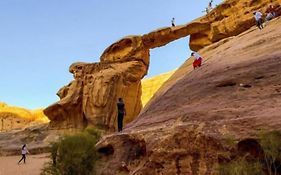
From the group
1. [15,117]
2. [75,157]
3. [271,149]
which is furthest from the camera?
[15,117]

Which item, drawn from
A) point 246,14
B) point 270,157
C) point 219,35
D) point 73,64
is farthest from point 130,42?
point 270,157

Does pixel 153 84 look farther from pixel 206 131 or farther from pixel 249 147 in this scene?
pixel 249 147

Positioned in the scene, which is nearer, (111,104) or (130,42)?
(111,104)

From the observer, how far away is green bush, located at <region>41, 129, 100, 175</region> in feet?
45.4

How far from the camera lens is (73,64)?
145 feet

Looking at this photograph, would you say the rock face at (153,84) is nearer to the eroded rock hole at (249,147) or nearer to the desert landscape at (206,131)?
the desert landscape at (206,131)

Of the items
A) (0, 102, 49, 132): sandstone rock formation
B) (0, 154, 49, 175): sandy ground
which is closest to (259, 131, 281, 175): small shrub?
(0, 154, 49, 175): sandy ground

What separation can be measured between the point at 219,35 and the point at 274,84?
23.5m

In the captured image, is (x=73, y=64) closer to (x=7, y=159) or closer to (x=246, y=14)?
(x=7, y=159)

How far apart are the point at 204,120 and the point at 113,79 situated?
28.6 metres

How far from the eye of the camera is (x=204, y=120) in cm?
1171

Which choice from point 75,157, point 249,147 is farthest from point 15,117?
point 249,147

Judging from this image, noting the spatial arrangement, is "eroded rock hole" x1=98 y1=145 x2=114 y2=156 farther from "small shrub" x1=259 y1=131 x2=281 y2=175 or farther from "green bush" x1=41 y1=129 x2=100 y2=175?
"small shrub" x1=259 y1=131 x2=281 y2=175

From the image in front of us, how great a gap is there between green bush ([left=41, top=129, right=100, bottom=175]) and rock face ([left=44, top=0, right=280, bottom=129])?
2393 cm
